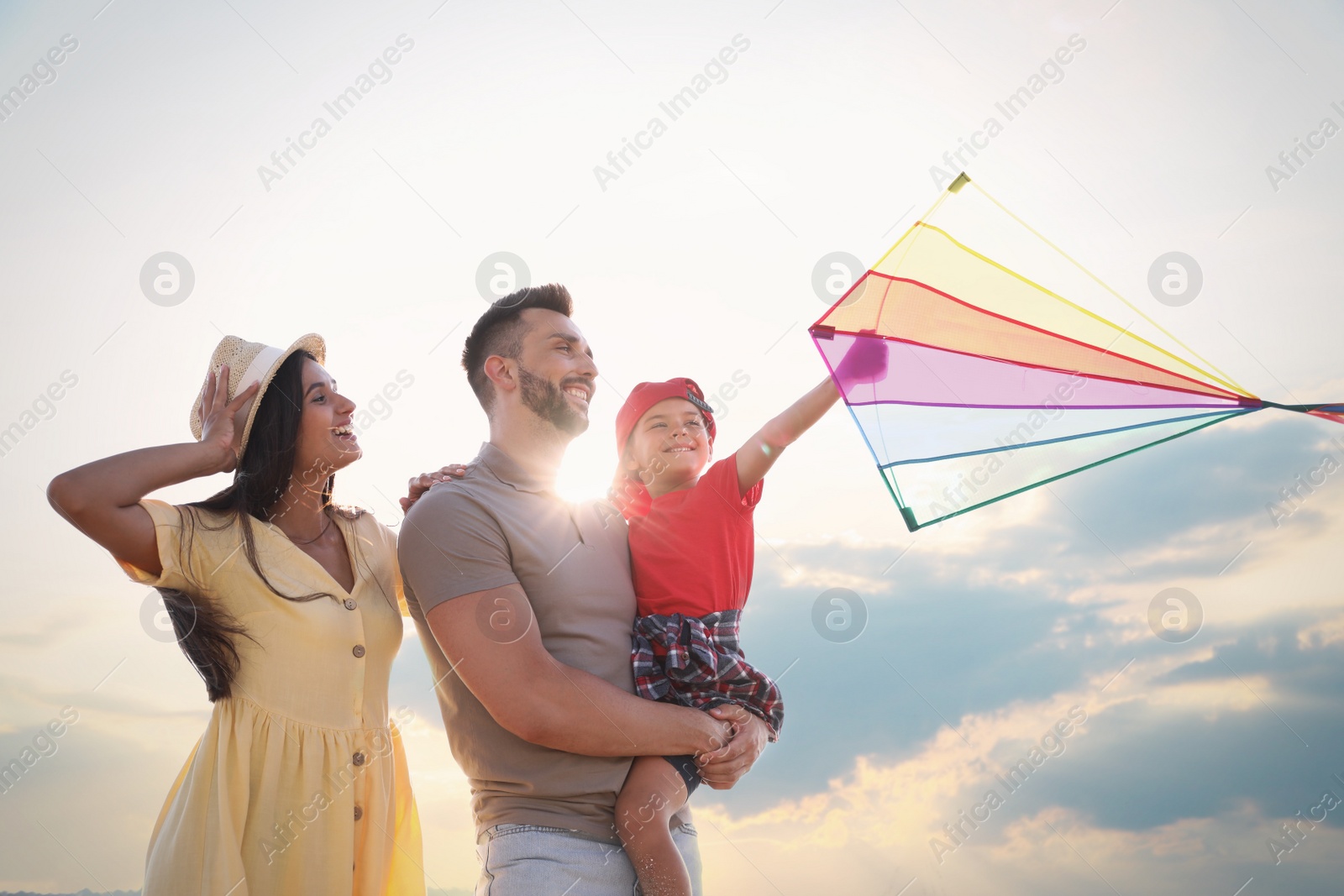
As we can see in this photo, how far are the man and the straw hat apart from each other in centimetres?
73

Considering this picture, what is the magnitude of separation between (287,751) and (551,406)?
1.56 meters

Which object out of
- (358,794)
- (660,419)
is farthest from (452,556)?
(660,419)

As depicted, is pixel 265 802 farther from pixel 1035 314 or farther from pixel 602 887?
pixel 1035 314

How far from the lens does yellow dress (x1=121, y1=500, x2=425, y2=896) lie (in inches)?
112

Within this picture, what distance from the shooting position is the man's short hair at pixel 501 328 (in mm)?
3764

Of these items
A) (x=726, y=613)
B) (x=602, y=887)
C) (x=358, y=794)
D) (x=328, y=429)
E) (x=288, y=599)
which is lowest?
(x=602, y=887)

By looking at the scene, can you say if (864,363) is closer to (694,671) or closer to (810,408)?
(810,408)

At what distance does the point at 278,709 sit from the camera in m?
3.03

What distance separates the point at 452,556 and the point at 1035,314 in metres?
2.54

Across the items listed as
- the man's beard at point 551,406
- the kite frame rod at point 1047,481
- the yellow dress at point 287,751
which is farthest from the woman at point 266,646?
the kite frame rod at point 1047,481

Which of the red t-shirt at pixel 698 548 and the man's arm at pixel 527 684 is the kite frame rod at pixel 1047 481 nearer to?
the red t-shirt at pixel 698 548

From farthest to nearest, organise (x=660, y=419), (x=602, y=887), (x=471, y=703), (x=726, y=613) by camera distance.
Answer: (x=660, y=419)
(x=726, y=613)
(x=471, y=703)
(x=602, y=887)

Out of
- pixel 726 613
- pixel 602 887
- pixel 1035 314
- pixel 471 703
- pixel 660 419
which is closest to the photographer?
pixel 602 887

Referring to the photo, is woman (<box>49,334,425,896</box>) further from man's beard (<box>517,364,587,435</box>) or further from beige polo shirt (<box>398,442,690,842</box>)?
man's beard (<box>517,364,587,435</box>)
